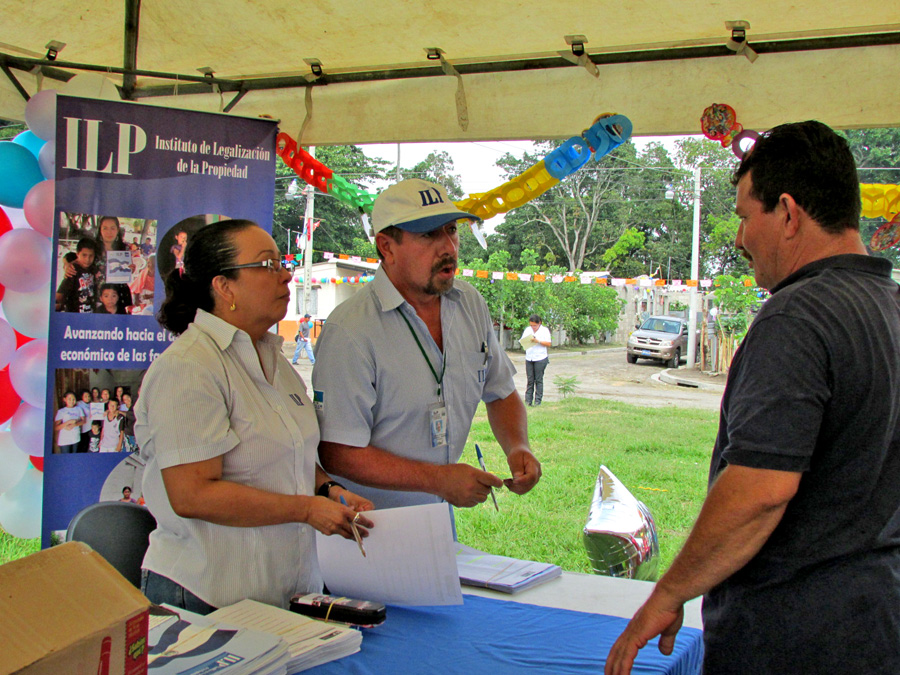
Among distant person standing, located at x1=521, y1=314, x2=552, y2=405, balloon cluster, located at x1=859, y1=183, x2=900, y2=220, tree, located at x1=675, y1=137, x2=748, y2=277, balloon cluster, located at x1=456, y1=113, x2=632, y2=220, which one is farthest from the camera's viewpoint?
tree, located at x1=675, y1=137, x2=748, y2=277

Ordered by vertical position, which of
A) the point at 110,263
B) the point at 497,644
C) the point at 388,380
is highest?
the point at 110,263

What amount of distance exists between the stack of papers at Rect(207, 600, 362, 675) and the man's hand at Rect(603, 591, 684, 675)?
48 centimetres

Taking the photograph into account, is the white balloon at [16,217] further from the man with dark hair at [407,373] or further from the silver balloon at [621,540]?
the silver balloon at [621,540]

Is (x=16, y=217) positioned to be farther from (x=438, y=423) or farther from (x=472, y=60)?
(x=438, y=423)

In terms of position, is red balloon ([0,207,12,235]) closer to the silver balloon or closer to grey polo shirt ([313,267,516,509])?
grey polo shirt ([313,267,516,509])

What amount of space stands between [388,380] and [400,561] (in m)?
0.52

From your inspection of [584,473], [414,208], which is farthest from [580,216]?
[414,208]

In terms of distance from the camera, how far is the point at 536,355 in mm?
10570

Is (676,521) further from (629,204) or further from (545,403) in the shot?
(629,204)

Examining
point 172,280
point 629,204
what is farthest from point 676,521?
point 629,204

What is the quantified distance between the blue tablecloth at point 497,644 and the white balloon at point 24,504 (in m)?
2.73

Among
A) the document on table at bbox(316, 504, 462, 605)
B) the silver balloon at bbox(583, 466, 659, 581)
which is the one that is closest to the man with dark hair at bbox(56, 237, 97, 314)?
the document on table at bbox(316, 504, 462, 605)

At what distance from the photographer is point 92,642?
2.22 ft

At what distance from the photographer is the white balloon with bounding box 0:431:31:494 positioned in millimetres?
3371
